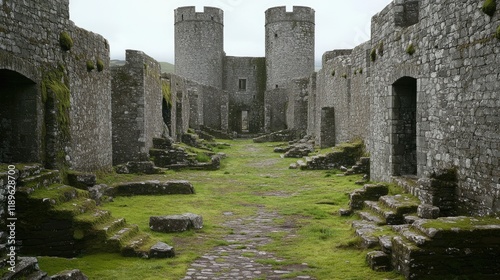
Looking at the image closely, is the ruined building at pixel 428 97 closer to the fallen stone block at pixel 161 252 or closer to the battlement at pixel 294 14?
the fallen stone block at pixel 161 252

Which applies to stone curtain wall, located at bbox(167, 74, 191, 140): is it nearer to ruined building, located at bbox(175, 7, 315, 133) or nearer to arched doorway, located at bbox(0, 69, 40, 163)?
arched doorway, located at bbox(0, 69, 40, 163)

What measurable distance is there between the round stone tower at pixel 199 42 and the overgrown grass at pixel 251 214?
30.5m

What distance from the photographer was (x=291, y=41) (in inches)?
1937

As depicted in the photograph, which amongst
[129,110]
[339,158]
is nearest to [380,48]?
[339,158]

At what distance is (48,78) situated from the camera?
11.5 metres

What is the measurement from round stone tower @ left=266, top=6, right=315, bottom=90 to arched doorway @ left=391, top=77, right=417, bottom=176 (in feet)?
118

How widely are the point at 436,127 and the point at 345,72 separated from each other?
13.4 metres

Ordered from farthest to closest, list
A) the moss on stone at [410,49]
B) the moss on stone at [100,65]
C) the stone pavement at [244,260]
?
the moss on stone at [100,65]
the moss on stone at [410,49]
the stone pavement at [244,260]

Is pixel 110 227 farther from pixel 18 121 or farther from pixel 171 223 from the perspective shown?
pixel 18 121

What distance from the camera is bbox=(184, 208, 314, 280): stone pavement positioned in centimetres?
752

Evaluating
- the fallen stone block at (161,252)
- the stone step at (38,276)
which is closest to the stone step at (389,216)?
the fallen stone block at (161,252)

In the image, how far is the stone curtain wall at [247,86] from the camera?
5269cm

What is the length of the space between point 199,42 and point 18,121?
4048 cm

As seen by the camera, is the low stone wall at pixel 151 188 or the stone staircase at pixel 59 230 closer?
the stone staircase at pixel 59 230
